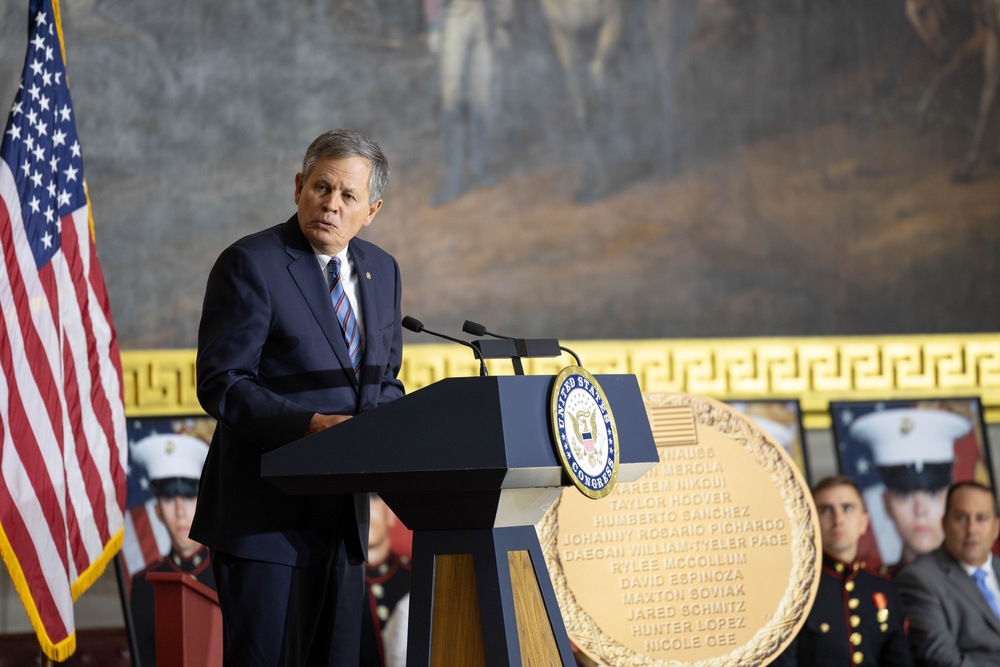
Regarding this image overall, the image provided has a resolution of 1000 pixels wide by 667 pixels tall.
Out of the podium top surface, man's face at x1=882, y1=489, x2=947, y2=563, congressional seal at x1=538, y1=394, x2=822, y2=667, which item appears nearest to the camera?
the podium top surface

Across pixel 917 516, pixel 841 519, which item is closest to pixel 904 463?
pixel 917 516

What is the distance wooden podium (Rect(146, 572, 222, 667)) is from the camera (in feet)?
9.96

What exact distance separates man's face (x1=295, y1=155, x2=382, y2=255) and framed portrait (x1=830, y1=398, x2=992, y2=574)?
3.50 metres

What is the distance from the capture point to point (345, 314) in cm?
241

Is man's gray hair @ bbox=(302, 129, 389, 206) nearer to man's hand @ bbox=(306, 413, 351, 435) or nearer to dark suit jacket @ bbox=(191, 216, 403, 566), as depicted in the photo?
dark suit jacket @ bbox=(191, 216, 403, 566)

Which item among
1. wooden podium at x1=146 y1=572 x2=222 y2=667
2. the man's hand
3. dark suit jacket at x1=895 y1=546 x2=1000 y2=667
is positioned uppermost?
the man's hand

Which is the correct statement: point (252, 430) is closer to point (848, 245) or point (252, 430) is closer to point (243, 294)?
point (243, 294)

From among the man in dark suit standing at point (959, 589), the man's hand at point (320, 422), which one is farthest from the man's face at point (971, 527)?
the man's hand at point (320, 422)

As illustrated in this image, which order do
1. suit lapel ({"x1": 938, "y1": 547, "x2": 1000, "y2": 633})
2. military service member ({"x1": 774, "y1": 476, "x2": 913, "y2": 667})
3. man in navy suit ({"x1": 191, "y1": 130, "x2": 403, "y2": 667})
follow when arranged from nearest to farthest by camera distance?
man in navy suit ({"x1": 191, "y1": 130, "x2": 403, "y2": 667})
military service member ({"x1": 774, "y1": 476, "x2": 913, "y2": 667})
suit lapel ({"x1": 938, "y1": 547, "x2": 1000, "y2": 633})

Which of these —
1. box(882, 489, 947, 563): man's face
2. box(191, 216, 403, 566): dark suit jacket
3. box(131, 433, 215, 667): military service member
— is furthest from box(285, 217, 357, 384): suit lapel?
box(882, 489, 947, 563): man's face

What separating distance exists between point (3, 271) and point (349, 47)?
226 centimetres

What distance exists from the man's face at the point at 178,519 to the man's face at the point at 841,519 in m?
2.67

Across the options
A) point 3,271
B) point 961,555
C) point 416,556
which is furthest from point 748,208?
point 416,556

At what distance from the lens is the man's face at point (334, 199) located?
2.37 m
